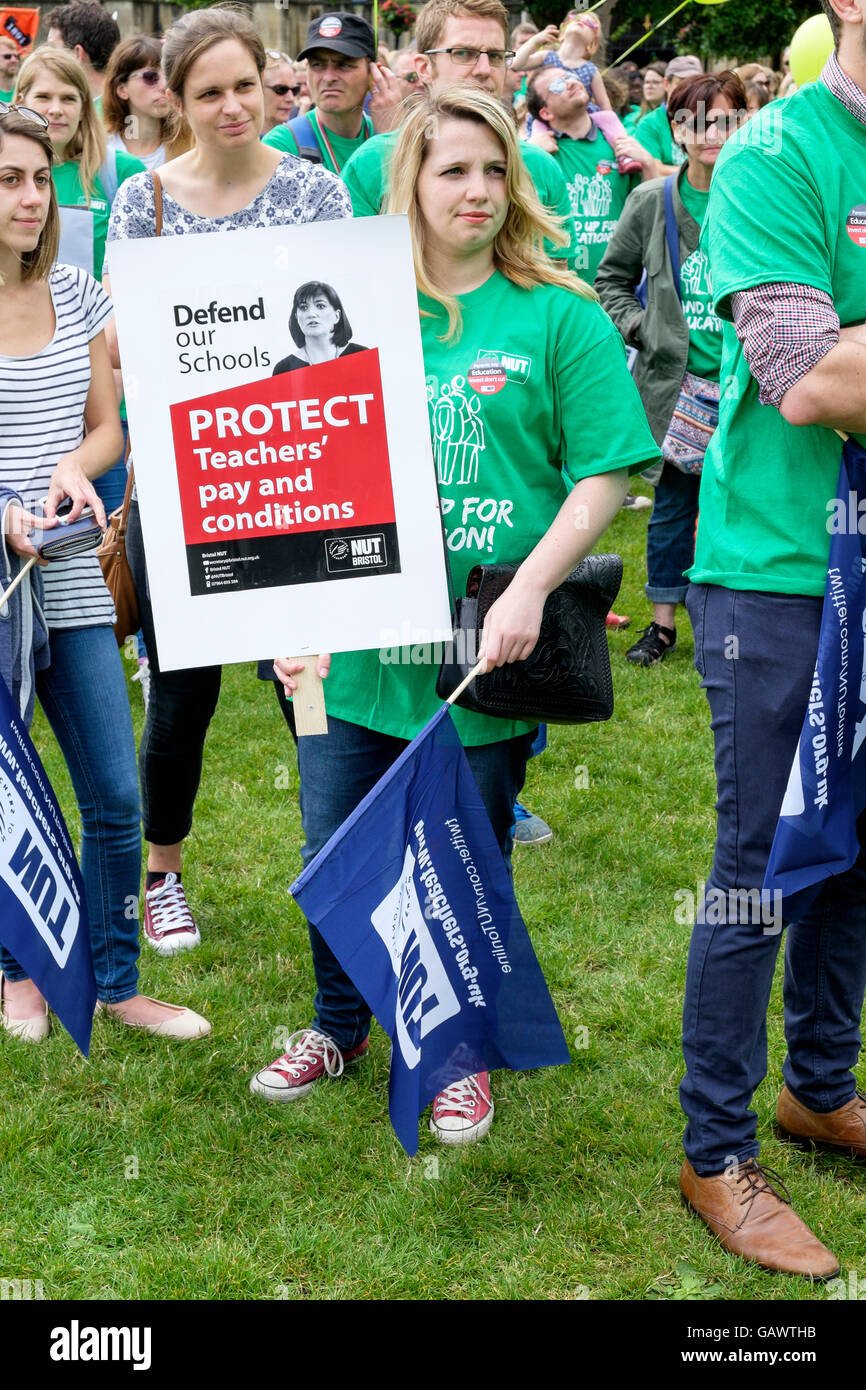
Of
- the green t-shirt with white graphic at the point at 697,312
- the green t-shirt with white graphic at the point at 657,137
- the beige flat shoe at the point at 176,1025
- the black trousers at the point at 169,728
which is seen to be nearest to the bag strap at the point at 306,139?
the green t-shirt with white graphic at the point at 697,312

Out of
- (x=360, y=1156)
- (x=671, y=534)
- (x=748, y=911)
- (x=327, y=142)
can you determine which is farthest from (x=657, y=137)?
(x=360, y=1156)

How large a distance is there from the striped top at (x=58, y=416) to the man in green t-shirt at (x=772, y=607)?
1468mm

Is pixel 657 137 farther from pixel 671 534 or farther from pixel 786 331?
pixel 786 331

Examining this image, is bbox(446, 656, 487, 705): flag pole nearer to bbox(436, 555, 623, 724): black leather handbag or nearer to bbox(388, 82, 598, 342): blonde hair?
bbox(436, 555, 623, 724): black leather handbag

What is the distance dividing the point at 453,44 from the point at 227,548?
7.41 ft

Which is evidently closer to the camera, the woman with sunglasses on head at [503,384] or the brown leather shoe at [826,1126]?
the woman with sunglasses on head at [503,384]

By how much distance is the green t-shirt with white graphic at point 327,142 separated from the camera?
5.61 meters

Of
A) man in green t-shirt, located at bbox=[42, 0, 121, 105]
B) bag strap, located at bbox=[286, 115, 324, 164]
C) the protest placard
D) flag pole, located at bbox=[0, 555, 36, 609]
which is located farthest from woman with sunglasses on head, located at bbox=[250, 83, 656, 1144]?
man in green t-shirt, located at bbox=[42, 0, 121, 105]

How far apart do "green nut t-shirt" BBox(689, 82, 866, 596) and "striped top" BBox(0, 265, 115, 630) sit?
1493 mm

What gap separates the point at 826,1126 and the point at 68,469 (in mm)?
2310

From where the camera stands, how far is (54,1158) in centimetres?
331

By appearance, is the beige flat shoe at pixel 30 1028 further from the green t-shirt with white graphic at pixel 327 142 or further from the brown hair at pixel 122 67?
the brown hair at pixel 122 67

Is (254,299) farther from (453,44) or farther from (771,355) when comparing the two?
(453,44)
